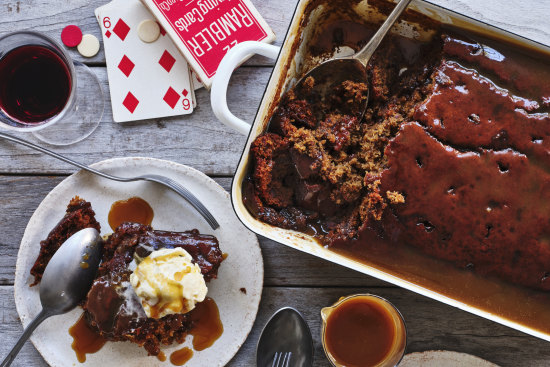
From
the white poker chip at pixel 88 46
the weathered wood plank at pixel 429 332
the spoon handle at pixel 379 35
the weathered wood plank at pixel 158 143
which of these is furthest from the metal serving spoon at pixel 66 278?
the spoon handle at pixel 379 35

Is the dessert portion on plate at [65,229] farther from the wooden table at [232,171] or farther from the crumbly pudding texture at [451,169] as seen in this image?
the crumbly pudding texture at [451,169]

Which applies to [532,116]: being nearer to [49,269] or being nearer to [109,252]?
[109,252]

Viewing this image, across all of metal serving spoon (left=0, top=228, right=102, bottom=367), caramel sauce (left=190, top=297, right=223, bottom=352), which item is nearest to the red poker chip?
metal serving spoon (left=0, top=228, right=102, bottom=367)

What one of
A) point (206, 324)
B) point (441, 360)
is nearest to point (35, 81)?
point (206, 324)

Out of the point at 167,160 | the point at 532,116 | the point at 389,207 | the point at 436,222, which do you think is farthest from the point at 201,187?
the point at 532,116

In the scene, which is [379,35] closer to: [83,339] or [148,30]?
[148,30]
